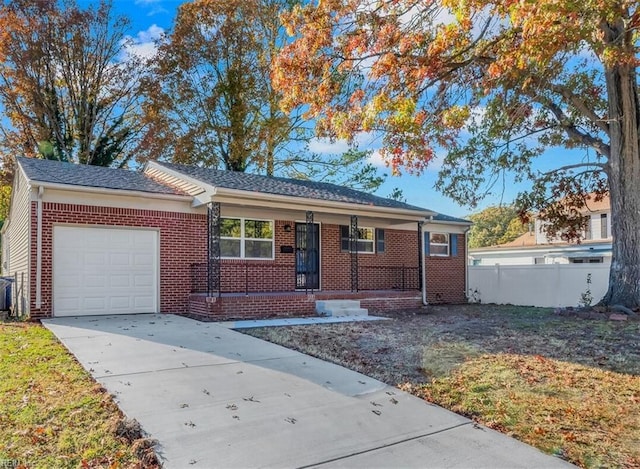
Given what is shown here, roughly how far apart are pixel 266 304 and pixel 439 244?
8.44 metres

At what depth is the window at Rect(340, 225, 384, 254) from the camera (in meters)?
15.4

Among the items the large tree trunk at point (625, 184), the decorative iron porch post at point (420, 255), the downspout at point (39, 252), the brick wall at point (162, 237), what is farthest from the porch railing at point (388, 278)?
the downspout at point (39, 252)

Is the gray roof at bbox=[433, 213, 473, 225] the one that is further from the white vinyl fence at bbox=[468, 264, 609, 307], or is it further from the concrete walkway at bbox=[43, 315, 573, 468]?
the concrete walkway at bbox=[43, 315, 573, 468]

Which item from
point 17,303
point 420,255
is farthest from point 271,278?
point 17,303

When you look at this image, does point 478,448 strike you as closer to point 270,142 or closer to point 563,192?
point 563,192

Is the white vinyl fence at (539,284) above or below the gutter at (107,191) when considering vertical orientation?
below

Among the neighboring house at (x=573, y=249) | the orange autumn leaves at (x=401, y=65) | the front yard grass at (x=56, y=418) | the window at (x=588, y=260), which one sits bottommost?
the front yard grass at (x=56, y=418)

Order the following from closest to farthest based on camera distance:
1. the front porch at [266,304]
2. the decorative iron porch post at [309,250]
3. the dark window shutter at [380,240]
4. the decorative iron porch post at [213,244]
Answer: the front porch at [266,304]
the decorative iron porch post at [213,244]
the decorative iron porch post at [309,250]
the dark window shutter at [380,240]

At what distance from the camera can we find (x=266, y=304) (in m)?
11.8

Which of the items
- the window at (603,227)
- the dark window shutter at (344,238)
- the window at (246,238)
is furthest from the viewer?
the window at (603,227)

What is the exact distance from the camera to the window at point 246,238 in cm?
1317

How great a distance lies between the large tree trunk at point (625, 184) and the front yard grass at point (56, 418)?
1157 centimetres

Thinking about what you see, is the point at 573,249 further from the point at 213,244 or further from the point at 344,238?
the point at 213,244

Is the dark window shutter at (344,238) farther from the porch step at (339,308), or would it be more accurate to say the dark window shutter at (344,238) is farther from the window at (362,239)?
the porch step at (339,308)
